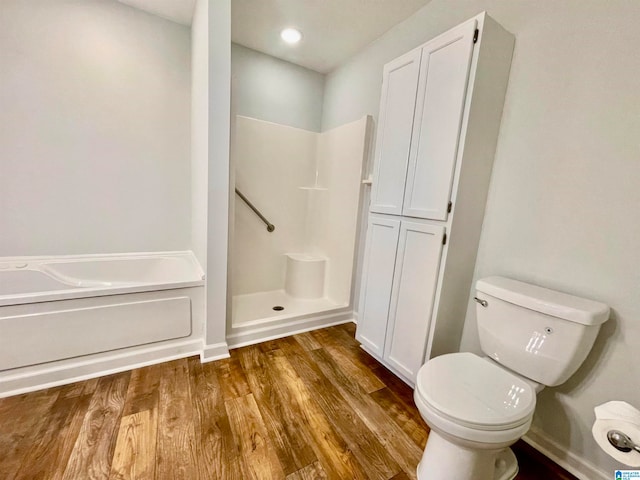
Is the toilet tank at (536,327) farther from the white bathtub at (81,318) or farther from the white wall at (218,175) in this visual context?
the white bathtub at (81,318)

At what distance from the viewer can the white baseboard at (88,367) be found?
1312 millimetres

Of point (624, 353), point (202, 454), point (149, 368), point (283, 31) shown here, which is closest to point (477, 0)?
point (283, 31)

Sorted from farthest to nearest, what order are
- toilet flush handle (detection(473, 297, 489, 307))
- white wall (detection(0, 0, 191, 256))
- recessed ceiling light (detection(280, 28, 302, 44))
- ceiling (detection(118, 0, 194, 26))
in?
recessed ceiling light (detection(280, 28, 302, 44)) < ceiling (detection(118, 0, 194, 26)) < white wall (detection(0, 0, 191, 256)) < toilet flush handle (detection(473, 297, 489, 307))

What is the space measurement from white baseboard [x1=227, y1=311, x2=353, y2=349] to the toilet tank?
1.25 m

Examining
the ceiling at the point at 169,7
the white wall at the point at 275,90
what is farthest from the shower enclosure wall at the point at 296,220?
the ceiling at the point at 169,7

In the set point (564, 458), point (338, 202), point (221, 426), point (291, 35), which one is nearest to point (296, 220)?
point (338, 202)

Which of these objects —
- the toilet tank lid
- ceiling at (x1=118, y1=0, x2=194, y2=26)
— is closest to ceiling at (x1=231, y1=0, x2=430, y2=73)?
ceiling at (x1=118, y1=0, x2=194, y2=26)

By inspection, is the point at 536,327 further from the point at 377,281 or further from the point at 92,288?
the point at 92,288

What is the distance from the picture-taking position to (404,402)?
142 cm

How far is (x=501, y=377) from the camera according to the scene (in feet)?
3.40

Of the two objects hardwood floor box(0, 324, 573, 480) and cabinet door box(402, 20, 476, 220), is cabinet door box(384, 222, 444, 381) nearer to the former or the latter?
cabinet door box(402, 20, 476, 220)

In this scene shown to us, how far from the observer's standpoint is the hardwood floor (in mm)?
1011

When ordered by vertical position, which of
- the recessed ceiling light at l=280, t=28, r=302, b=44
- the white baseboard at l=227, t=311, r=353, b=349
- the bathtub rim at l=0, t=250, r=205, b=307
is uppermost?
the recessed ceiling light at l=280, t=28, r=302, b=44

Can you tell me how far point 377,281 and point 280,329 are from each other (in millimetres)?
872
